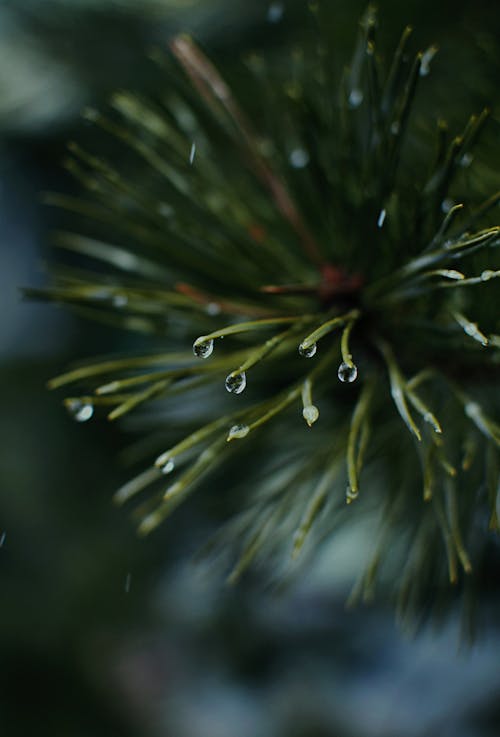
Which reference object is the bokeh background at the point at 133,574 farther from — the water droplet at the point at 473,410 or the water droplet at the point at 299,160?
the water droplet at the point at 473,410

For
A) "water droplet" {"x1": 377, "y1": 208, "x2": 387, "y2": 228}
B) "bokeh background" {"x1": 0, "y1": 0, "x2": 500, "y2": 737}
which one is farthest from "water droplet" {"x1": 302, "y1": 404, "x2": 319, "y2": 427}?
"bokeh background" {"x1": 0, "y1": 0, "x2": 500, "y2": 737}

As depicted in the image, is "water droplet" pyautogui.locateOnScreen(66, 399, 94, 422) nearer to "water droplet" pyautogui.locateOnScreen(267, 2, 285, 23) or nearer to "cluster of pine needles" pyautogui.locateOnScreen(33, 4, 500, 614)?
"cluster of pine needles" pyautogui.locateOnScreen(33, 4, 500, 614)

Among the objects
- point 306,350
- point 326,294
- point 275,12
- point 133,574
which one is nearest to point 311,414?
point 306,350

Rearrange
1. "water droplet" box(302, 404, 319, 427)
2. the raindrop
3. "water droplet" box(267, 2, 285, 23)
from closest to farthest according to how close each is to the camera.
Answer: "water droplet" box(302, 404, 319, 427) < the raindrop < "water droplet" box(267, 2, 285, 23)

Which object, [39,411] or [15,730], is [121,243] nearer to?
[39,411]

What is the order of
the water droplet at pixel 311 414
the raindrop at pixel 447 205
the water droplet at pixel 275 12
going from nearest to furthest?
the water droplet at pixel 311 414 → the raindrop at pixel 447 205 → the water droplet at pixel 275 12

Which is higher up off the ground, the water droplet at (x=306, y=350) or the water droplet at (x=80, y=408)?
the water droplet at (x=80, y=408)

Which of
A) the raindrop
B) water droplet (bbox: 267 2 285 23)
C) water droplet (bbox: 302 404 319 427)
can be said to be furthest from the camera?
water droplet (bbox: 267 2 285 23)

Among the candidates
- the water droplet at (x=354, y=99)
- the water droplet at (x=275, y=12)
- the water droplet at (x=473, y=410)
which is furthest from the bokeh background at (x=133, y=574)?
the water droplet at (x=473, y=410)
